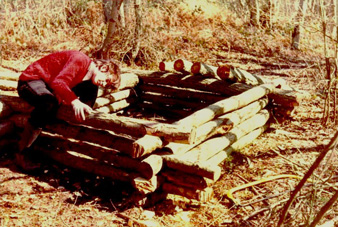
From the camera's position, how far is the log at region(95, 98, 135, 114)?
6866 mm

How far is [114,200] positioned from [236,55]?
8.71 meters

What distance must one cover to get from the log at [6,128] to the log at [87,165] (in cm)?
53

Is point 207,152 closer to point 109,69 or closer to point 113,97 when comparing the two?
point 109,69

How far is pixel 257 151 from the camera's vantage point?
6023mm

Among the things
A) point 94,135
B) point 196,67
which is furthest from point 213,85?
point 94,135

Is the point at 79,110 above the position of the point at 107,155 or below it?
above

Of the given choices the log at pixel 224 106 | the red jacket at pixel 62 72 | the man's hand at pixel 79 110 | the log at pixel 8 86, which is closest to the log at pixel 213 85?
the log at pixel 224 106

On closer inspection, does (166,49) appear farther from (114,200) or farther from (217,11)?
(114,200)

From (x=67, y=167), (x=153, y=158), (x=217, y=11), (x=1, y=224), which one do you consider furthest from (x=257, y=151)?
(x=217, y=11)

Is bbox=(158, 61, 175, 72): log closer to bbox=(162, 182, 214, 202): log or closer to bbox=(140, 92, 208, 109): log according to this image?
bbox=(140, 92, 208, 109): log

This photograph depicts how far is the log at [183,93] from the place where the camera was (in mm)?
7156

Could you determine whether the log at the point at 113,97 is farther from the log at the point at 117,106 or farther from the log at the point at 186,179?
the log at the point at 186,179

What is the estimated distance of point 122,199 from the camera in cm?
452

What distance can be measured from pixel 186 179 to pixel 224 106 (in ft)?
5.19
